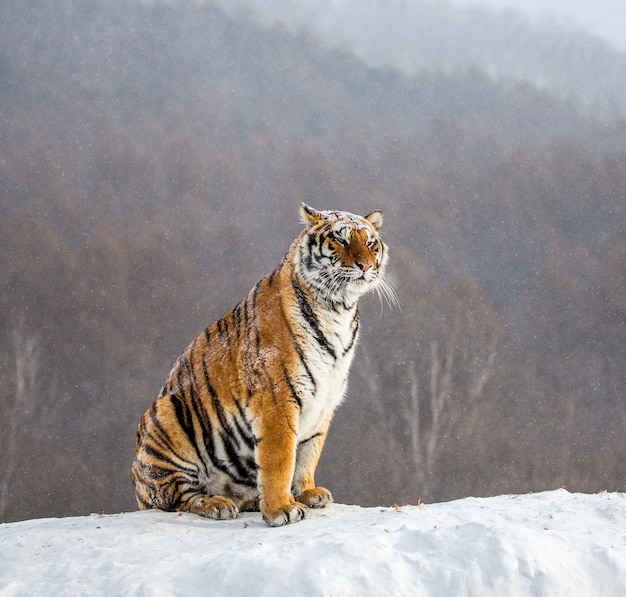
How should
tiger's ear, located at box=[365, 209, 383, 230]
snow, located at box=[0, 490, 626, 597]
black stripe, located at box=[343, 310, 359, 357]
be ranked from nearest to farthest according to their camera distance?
snow, located at box=[0, 490, 626, 597] → black stripe, located at box=[343, 310, 359, 357] → tiger's ear, located at box=[365, 209, 383, 230]

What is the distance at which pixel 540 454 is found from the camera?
18797mm

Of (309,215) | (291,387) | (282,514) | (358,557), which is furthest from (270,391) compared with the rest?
(358,557)

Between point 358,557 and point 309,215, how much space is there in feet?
6.71

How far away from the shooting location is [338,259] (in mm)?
4578

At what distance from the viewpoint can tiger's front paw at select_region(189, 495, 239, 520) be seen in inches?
178

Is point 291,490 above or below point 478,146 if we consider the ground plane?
below

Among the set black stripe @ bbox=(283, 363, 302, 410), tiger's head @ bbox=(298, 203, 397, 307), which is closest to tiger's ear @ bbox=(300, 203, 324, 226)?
tiger's head @ bbox=(298, 203, 397, 307)

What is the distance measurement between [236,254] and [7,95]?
25.9ft

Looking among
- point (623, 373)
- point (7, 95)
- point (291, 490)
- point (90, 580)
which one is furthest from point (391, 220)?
point (90, 580)

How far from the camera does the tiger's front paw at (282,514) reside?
4234 mm

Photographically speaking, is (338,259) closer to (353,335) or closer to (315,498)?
(353,335)

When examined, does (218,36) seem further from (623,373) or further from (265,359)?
(265,359)

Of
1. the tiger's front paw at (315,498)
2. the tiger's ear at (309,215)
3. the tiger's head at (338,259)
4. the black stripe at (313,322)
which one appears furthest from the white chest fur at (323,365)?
the tiger's ear at (309,215)

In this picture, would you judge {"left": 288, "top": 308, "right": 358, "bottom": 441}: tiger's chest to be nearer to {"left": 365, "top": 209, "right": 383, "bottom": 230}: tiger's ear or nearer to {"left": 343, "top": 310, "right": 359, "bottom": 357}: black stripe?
{"left": 343, "top": 310, "right": 359, "bottom": 357}: black stripe
